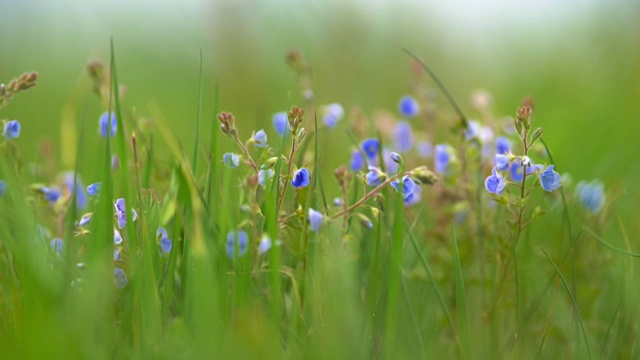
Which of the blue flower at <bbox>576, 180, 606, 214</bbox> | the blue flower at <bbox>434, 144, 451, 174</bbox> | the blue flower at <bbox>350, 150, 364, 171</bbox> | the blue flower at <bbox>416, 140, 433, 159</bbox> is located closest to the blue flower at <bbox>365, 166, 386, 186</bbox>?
the blue flower at <bbox>350, 150, 364, 171</bbox>

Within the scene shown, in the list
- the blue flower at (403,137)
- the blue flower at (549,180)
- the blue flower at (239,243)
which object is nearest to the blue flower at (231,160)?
the blue flower at (239,243)

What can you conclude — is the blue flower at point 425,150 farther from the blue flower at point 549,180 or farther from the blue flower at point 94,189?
the blue flower at point 94,189

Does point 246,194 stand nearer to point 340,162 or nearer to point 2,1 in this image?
point 340,162

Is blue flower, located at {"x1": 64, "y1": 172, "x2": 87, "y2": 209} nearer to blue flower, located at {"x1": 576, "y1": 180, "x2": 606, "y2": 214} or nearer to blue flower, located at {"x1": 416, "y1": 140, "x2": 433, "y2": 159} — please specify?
blue flower, located at {"x1": 416, "y1": 140, "x2": 433, "y2": 159}

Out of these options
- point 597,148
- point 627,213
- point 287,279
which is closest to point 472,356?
point 287,279

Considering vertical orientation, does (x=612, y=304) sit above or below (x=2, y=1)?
below

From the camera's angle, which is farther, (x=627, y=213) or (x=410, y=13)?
(x=410, y=13)
